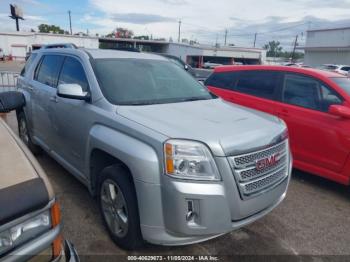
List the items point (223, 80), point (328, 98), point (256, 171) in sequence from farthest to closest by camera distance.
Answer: point (223, 80) → point (328, 98) → point (256, 171)

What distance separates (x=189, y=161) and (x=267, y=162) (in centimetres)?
78

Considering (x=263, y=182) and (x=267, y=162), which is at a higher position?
(x=267, y=162)

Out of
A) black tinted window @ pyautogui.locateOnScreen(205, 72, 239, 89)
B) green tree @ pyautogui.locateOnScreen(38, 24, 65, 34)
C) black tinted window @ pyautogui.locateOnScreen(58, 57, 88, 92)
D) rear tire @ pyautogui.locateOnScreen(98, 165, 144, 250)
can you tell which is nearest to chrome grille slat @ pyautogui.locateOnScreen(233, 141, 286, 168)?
rear tire @ pyautogui.locateOnScreen(98, 165, 144, 250)

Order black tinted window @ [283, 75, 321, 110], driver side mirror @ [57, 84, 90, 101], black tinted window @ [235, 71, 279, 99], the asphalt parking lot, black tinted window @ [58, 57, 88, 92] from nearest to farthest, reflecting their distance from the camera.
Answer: the asphalt parking lot < driver side mirror @ [57, 84, 90, 101] < black tinted window @ [58, 57, 88, 92] < black tinted window @ [283, 75, 321, 110] < black tinted window @ [235, 71, 279, 99]

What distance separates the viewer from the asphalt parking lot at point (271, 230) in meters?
2.88

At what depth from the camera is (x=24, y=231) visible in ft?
4.84

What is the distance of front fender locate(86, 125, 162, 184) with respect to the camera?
7.58 feet

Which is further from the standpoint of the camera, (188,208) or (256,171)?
(256,171)

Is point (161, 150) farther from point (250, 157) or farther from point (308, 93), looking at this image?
point (308, 93)

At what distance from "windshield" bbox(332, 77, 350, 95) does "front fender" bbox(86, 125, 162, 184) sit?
3.32 m

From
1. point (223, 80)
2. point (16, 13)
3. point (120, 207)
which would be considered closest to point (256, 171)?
point (120, 207)

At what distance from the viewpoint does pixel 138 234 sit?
2.59 m

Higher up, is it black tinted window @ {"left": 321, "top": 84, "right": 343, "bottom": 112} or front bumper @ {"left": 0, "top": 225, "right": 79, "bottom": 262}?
black tinted window @ {"left": 321, "top": 84, "right": 343, "bottom": 112}

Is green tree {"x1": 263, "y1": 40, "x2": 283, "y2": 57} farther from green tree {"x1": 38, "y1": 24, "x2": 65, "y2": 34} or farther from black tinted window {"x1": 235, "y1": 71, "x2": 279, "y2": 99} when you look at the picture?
black tinted window {"x1": 235, "y1": 71, "x2": 279, "y2": 99}
